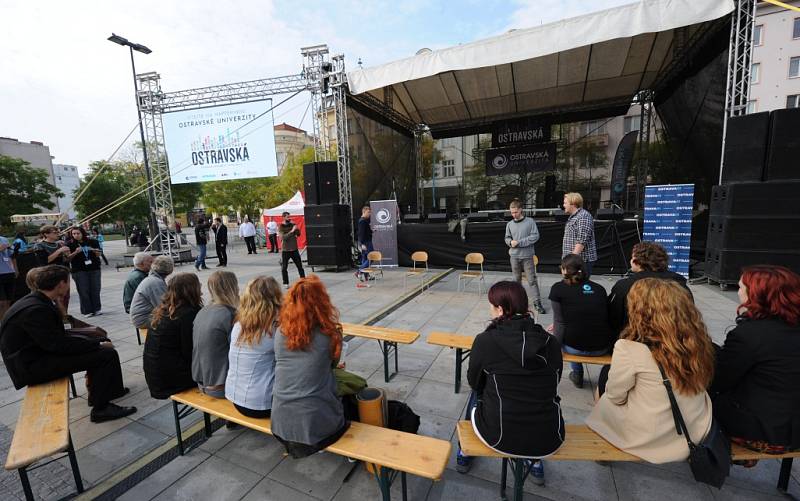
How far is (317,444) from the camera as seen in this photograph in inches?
70.1

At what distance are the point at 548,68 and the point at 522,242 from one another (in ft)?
22.2

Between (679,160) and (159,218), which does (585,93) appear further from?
(159,218)

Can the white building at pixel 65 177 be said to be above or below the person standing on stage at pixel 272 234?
above

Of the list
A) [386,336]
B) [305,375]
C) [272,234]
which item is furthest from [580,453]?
[272,234]

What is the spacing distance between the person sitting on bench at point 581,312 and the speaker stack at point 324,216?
275 inches

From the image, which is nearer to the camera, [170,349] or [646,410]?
[646,410]

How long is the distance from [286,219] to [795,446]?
7713mm

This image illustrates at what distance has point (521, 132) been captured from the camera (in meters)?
13.5

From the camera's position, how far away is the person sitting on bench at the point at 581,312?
2609mm

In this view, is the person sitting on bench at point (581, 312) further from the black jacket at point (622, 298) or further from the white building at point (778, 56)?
the white building at point (778, 56)

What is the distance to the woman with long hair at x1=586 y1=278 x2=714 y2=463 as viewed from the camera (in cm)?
162

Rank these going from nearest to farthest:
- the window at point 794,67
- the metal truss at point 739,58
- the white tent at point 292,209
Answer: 1. the metal truss at point 739,58
2. the white tent at point 292,209
3. the window at point 794,67

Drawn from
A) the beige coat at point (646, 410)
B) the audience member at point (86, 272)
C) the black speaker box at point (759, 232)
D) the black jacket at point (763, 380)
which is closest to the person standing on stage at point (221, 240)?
the audience member at point (86, 272)

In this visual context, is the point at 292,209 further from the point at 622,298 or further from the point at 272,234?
the point at 622,298
